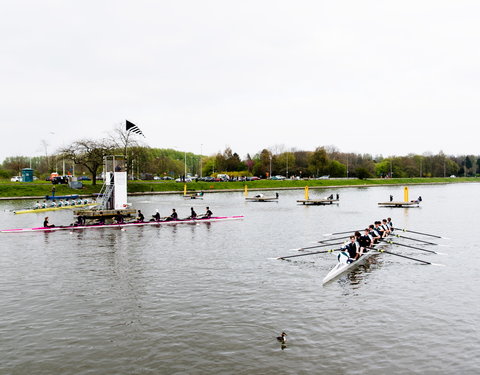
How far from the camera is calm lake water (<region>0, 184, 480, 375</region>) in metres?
13.0

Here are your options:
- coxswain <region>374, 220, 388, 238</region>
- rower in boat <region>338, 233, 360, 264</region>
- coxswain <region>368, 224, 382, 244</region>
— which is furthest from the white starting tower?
rower in boat <region>338, 233, 360, 264</region>

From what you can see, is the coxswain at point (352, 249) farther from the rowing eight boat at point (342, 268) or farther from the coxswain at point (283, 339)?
the coxswain at point (283, 339)

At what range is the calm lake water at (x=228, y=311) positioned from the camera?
1305 cm

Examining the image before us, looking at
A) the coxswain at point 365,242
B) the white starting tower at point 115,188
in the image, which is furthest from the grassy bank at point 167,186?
the coxswain at point 365,242

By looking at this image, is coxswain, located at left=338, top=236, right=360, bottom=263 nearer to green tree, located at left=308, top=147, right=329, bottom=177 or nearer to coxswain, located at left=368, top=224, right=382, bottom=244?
coxswain, located at left=368, top=224, right=382, bottom=244

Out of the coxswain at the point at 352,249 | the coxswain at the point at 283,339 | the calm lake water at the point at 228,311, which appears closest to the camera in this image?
the calm lake water at the point at 228,311

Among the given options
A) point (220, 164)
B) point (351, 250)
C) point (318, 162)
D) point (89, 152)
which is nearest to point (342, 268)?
point (351, 250)

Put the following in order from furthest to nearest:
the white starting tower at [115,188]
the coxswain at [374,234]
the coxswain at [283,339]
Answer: the white starting tower at [115,188], the coxswain at [374,234], the coxswain at [283,339]

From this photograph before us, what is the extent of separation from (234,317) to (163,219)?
2810 cm

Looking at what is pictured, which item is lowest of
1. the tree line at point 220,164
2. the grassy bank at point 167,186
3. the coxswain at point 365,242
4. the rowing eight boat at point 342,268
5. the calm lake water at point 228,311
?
the calm lake water at point 228,311

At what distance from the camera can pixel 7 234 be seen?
3656 centimetres

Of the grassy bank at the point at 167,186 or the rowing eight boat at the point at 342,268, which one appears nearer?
the rowing eight boat at the point at 342,268

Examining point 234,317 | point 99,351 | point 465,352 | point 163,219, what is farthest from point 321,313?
point 163,219

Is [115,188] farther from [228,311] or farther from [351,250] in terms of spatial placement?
[228,311]
